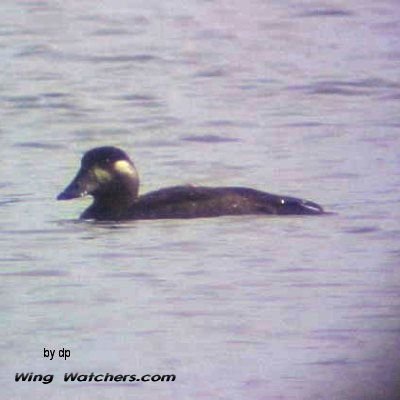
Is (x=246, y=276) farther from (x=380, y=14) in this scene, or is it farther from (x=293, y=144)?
(x=380, y=14)

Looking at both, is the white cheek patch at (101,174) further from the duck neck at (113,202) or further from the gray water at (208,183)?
the gray water at (208,183)

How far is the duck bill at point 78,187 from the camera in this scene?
8.54 m

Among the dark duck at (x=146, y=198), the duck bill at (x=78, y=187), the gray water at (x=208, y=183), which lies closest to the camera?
the gray water at (x=208, y=183)

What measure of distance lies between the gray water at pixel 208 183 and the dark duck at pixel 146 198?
7 centimetres

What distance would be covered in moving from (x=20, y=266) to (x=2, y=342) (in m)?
0.85

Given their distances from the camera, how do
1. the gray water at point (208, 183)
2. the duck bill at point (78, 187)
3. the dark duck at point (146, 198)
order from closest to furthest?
the gray water at point (208, 183)
the dark duck at point (146, 198)
the duck bill at point (78, 187)

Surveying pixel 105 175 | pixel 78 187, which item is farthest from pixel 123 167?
pixel 78 187

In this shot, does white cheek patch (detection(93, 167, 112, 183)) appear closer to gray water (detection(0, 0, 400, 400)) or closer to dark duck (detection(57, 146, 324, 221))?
dark duck (detection(57, 146, 324, 221))

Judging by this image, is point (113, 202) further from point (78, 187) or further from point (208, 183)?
point (208, 183)

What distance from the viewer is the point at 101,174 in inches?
338

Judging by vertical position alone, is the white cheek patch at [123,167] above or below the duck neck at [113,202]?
above

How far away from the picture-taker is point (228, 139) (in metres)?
9.15

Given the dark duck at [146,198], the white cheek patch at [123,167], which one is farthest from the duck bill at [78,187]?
the white cheek patch at [123,167]

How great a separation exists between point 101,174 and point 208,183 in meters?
0.52
